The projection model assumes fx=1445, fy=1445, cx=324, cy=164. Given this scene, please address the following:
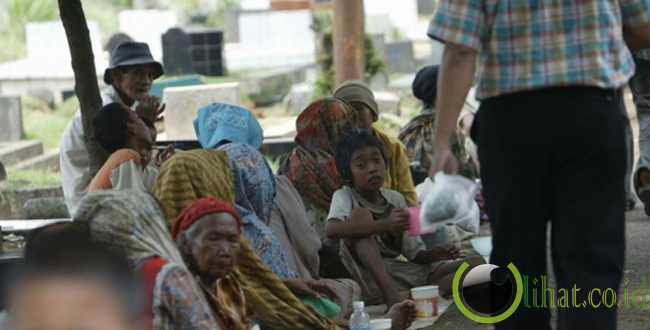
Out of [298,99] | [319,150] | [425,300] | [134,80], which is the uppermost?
[134,80]

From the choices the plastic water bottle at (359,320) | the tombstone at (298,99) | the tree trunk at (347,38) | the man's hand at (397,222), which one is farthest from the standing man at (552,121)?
the tombstone at (298,99)

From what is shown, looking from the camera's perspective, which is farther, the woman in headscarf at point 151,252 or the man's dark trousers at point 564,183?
the woman in headscarf at point 151,252

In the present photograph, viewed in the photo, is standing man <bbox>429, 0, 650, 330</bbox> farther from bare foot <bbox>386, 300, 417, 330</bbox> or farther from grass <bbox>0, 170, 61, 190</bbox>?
grass <bbox>0, 170, 61, 190</bbox>

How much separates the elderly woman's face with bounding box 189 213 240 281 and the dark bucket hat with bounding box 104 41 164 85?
3172 mm

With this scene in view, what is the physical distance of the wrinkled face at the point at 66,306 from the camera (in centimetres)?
299

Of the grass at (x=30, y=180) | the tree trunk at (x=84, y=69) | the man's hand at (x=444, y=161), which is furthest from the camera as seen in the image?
the grass at (x=30, y=180)

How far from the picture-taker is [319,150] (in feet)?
26.6

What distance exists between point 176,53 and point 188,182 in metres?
16.2

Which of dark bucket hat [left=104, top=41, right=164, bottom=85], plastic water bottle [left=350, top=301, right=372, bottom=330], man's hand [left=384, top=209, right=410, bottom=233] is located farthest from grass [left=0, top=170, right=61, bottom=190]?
plastic water bottle [left=350, top=301, right=372, bottom=330]

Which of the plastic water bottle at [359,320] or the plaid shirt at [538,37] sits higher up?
the plaid shirt at [538,37]

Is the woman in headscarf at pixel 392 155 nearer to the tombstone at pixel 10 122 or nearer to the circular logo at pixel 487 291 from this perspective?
the circular logo at pixel 487 291

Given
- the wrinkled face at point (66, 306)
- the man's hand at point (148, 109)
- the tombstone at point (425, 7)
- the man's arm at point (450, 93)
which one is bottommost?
the tombstone at point (425, 7)

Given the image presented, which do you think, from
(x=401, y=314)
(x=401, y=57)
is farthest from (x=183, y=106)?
(x=401, y=57)

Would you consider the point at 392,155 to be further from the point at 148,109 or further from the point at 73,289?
the point at 73,289
